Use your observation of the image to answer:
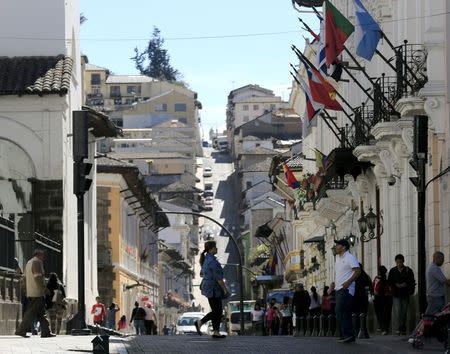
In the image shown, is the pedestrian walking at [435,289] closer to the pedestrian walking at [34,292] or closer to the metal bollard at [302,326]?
the pedestrian walking at [34,292]

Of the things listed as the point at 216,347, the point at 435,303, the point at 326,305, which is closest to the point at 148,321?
the point at 326,305

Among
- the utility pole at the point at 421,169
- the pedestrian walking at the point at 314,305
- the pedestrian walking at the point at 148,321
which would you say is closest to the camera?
the utility pole at the point at 421,169

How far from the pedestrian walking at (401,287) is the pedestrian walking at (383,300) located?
187 centimetres

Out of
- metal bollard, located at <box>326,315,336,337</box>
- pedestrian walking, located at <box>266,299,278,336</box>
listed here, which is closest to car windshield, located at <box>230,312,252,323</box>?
pedestrian walking, located at <box>266,299,278,336</box>

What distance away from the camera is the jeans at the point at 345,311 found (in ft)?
86.9

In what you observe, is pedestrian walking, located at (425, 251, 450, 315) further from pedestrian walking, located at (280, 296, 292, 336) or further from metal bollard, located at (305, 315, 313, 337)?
pedestrian walking, located at (280, 296, 292, 336)

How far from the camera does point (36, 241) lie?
1681 inches

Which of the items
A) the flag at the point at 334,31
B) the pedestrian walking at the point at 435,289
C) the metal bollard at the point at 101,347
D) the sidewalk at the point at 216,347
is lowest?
the sidewalk at the point at 216,347

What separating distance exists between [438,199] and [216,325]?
7.60 m

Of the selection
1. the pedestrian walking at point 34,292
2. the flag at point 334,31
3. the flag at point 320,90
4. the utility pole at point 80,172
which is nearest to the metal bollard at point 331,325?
the flag at point 334,31

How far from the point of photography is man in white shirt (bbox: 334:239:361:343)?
26.5 m

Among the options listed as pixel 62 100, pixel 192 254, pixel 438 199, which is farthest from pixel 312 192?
pixel 192 254

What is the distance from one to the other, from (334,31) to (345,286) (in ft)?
40.9

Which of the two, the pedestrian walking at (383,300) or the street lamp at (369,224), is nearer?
the pedestrian walking at (383,300)
